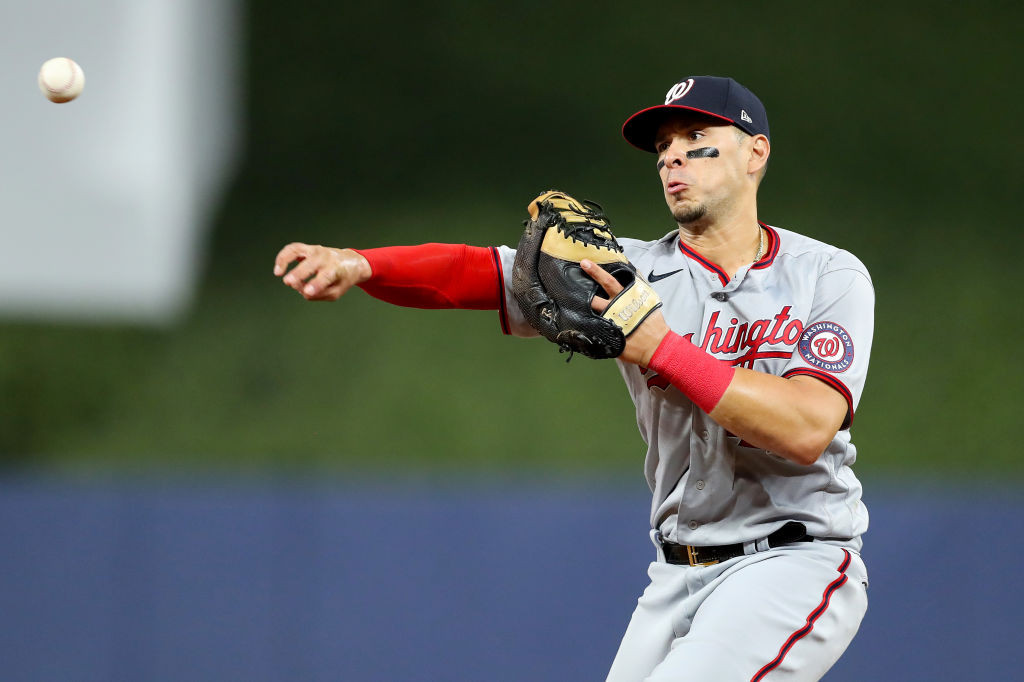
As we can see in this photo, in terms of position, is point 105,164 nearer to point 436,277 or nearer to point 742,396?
point 436,277

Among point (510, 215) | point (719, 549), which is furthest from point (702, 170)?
point (510, 215)

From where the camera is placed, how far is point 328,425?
5.41 metres

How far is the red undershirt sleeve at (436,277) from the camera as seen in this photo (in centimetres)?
240

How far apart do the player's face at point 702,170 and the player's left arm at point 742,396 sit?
0.50 m

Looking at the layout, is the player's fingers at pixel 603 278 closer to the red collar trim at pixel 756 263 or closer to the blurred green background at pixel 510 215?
the red collar trim at pixel 756 263

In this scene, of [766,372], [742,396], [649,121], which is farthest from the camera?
[649,121]

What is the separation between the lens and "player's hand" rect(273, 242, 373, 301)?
2123 millimetres

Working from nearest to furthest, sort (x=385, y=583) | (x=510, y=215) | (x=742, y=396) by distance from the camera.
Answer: (x=742, y=396), (x=385, y=583), (x=510, y=215)

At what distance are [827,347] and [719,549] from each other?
53 centimetres

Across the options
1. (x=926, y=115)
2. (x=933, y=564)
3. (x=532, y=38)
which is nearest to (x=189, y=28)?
(x=532, y=38)

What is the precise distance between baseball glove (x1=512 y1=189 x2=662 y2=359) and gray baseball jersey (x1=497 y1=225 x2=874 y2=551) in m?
0.32

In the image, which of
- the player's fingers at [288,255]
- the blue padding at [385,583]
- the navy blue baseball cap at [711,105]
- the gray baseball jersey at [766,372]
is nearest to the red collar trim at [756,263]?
the gray baseball jersey at [766,372]

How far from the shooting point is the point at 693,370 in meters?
2.07

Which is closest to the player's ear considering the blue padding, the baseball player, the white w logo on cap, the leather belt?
the baseball player
